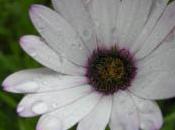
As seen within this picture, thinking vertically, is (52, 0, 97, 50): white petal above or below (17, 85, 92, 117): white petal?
above

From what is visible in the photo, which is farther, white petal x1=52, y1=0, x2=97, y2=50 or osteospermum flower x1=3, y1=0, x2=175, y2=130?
white petal x1=52, y1=0, x2=97, y2=50

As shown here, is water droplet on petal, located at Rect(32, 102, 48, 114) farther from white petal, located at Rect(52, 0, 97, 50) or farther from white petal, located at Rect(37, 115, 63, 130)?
white petal, located at Rect(52, 0, 97, 50)

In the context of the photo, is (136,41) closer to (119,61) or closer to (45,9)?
(119,61)

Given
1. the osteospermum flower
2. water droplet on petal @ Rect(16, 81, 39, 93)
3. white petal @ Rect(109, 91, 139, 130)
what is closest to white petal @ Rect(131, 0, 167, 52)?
the osteospermum flower

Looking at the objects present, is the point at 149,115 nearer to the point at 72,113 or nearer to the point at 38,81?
the point at 72,113

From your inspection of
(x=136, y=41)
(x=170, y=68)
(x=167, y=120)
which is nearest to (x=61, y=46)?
(x=136, y=41)

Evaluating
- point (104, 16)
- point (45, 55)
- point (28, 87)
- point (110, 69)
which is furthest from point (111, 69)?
point (28, 87)
